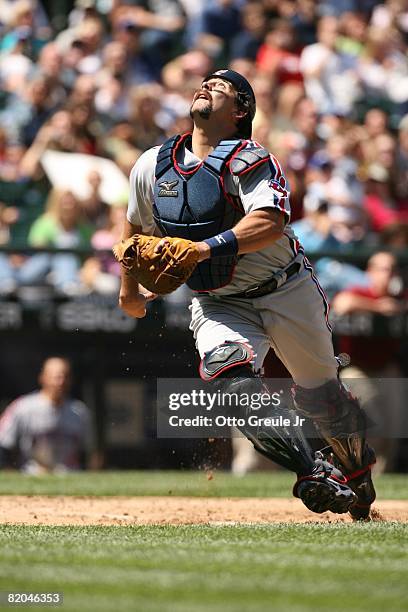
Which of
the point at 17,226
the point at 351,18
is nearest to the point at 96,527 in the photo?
the point at 17,226

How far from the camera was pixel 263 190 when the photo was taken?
571 cm

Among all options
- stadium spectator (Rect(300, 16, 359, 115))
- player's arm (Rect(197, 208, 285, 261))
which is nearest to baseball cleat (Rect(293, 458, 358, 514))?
player's arm (Rect(197, 208, 285, 261))

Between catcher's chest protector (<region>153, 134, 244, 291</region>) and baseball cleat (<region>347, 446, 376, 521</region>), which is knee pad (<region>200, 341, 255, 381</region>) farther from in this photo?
baseball cleat (<region>347, 446, 376, 521</region>)

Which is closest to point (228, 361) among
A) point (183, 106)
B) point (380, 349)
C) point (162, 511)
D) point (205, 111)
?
point (205, 111)

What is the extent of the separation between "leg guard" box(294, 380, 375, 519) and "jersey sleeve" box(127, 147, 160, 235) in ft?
3.83

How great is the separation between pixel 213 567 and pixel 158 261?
5.29ft

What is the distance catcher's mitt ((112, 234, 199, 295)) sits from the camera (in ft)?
18.2

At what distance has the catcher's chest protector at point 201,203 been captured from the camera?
5.80 m

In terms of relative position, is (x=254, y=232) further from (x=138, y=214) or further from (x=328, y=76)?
(x=328, y=76)

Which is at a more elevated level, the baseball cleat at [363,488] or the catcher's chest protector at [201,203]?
the catcher's chest protector at [201,203]

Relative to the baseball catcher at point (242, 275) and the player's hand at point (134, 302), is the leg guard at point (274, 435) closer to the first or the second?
the baseball catcher at point (242, 275)

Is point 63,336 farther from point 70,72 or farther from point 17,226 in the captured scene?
point 70,72

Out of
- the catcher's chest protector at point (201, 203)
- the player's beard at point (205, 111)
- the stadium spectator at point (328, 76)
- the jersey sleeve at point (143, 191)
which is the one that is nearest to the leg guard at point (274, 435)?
the catcher's chest protector at point (201, 203)

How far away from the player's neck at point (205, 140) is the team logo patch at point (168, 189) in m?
0.23
